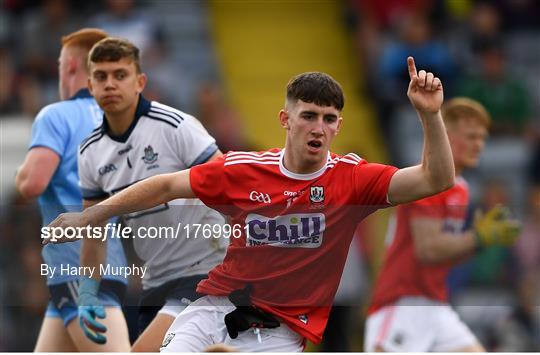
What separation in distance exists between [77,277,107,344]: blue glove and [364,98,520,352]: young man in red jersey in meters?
2.23

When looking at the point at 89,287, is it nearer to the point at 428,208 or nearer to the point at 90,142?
the point at 90,142

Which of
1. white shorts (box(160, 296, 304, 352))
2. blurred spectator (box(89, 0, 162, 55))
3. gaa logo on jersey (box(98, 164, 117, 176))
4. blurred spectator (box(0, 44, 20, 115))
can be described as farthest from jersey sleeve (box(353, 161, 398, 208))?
blurred spectator (box(0, 44, 20, 115))

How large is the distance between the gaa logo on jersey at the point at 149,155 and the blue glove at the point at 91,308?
677mm

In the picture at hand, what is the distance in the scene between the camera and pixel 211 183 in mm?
6375

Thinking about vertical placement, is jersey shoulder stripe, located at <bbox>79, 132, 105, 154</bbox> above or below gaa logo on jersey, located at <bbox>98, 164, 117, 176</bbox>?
above

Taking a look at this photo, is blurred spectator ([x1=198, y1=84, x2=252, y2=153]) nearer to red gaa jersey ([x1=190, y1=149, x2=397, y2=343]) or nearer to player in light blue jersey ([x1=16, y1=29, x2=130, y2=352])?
player in light blue jersey ([x1=16, y1=29, x2=130, y2=352])

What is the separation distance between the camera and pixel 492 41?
14531mm

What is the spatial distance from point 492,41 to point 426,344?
6480 millimetres

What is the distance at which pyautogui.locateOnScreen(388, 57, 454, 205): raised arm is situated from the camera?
595cm

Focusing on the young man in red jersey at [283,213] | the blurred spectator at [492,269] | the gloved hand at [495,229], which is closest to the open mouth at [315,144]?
the young man in red jersey at [283,213]

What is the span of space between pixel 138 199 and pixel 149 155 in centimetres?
81

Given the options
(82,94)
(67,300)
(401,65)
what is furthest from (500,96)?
(67,300)

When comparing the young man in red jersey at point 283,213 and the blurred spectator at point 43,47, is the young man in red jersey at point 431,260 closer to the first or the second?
the young man in red jersey at point 283,213

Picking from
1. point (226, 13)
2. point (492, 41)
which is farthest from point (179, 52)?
point (492, 41)
